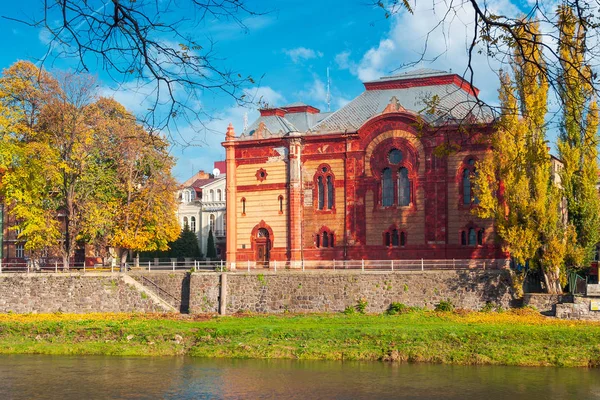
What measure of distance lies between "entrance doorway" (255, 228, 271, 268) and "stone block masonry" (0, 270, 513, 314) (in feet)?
21.5

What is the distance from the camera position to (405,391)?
23234mm

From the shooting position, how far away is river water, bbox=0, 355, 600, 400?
2294 cm

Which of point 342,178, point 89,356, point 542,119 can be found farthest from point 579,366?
point 342,178

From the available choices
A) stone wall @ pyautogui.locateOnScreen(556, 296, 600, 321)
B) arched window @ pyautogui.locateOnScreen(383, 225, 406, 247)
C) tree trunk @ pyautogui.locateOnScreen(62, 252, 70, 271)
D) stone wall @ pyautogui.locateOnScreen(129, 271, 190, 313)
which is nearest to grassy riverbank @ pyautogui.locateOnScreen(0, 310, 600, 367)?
stone wall @ pyautogui.locateOnScreen(556, 296, 600, 321)

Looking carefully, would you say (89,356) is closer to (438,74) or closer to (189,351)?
(189,351)

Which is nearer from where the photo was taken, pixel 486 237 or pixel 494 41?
pixel 494 41

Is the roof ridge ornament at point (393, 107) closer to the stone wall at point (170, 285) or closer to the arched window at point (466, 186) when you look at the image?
the arched window at point (466, 186)

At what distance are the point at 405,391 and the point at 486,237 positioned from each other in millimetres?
21372

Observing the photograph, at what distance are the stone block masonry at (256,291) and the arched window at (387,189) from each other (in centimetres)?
703

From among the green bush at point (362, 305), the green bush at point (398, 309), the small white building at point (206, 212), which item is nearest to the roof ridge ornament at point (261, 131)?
the green bush at point (362, 305)

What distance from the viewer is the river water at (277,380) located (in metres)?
22.9

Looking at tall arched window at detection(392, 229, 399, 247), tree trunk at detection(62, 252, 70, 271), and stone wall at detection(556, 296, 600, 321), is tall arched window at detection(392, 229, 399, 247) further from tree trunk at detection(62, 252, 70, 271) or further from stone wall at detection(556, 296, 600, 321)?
tree trunk at detection(62, 252, 70, 271)

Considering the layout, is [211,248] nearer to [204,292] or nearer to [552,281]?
[204,292]

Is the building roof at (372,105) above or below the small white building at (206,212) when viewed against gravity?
above
